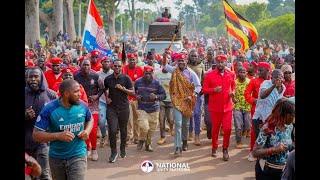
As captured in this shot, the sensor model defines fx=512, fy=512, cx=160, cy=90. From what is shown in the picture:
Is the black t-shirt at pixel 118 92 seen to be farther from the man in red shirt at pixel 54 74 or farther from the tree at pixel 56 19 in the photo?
the tree at pixel 56 19

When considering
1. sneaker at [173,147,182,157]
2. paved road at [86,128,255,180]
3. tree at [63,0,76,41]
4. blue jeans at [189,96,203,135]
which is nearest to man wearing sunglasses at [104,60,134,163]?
paved road at [86,128,255,180]

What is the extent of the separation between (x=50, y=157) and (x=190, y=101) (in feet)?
11.8

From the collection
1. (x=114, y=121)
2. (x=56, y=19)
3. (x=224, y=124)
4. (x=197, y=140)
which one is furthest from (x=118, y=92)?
(x=56, y=19)

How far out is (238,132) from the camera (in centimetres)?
911

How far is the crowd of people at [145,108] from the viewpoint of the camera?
516cm

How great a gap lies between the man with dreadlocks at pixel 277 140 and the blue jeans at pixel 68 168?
178 centimetres

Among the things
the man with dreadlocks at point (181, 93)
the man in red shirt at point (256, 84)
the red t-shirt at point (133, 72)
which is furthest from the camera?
the red t-shirt at point (133, 72)

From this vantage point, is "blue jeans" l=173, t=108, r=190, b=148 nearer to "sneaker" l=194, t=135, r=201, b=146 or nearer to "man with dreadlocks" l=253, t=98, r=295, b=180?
"sneaker" l=194, t=135, r=201, b=146

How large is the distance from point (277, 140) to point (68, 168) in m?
2.12

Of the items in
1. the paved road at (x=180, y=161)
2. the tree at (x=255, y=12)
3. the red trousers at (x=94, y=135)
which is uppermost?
the tree at (x=255, y=12)

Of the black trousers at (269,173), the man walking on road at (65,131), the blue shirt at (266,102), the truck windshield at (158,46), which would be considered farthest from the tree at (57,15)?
the black trousers at (269,173)

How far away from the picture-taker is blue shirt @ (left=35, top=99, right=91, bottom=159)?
5.19 m

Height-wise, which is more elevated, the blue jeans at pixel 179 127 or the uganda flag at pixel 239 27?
the uganda flag at pixel 239 27

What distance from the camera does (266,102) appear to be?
7469 millimetres
